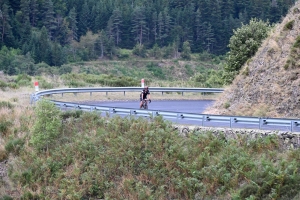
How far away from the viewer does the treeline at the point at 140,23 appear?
96.6 m

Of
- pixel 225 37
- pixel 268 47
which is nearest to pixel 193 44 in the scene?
pixel 225 37

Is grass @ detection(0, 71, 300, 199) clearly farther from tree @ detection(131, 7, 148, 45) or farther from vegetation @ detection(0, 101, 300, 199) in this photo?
tree @ detection(131, 7, 148, 45)

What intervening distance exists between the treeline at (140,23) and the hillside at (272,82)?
68.4 metres

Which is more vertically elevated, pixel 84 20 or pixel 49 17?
pixel 84 20

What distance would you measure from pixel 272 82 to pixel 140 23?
82571mm

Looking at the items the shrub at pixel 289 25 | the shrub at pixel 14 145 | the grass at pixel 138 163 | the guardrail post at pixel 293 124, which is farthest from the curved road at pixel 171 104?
the guardrail post at pixel 293 124

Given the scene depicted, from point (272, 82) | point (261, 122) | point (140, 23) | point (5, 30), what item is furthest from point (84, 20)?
point (261, 122)

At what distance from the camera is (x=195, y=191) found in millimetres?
16141

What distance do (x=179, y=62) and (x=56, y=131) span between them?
77.9 m

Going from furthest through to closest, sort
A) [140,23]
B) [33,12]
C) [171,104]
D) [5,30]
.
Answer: [140,23]
[33,12]
[5,30]
[171,104]

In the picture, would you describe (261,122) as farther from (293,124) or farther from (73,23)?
(73,23)

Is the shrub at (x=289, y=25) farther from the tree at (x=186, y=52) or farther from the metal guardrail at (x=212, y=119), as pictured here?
the tree at (x=186, y=52)

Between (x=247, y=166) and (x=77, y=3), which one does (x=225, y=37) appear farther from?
(x=247, y=166)

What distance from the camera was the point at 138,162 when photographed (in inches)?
717
